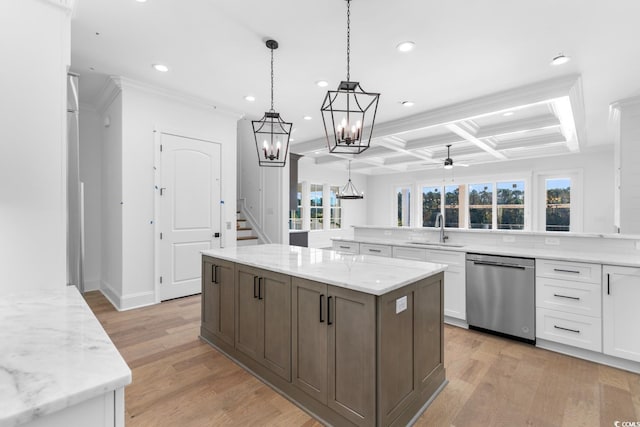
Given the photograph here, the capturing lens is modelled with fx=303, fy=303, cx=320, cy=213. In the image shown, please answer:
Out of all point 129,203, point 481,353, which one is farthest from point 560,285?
point 129,203

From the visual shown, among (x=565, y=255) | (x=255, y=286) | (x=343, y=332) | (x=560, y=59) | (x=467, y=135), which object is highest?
(x=560, y=59)

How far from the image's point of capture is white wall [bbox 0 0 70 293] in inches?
55.1

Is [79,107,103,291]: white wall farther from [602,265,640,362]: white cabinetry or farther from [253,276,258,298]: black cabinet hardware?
[602,265,640,362]: white cabinetry

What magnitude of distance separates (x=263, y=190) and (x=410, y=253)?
320 cm

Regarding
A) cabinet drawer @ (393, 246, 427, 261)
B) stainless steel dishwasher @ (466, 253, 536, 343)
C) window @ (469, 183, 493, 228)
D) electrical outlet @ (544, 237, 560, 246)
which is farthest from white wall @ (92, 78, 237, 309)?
window @ (469, 183, 493, 228)

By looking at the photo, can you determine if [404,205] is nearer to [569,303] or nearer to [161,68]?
[569,303]

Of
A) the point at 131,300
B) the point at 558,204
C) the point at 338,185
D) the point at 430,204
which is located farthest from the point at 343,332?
the point at 430,204

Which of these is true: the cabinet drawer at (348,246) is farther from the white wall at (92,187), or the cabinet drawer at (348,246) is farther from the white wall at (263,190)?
the white wall at (92,187)

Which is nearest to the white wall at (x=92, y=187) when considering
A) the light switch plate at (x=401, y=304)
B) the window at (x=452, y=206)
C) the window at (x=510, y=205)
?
the light switch plate at (x=401, y=304)

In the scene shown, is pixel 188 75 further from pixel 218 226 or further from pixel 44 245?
pixel 44 245

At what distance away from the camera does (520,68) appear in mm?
3357

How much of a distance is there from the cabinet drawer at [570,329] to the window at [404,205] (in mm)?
7552

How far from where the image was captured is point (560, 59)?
3.11 m

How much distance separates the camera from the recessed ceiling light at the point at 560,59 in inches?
120
